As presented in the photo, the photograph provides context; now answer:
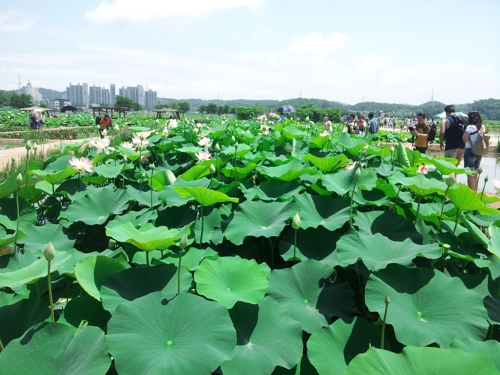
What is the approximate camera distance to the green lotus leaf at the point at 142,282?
1.24 m

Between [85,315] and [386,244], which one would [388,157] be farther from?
[85,315]

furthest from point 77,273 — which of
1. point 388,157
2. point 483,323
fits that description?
point 388,157

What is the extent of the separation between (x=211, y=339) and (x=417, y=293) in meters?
0.70

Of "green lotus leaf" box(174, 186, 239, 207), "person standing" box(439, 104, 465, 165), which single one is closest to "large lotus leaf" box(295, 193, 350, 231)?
"green lotus leaf" box(174, 186, 239, 207)

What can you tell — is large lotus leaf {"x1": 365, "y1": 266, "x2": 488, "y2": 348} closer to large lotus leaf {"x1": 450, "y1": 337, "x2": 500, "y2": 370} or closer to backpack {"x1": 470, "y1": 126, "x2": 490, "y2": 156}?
large lotus leaf {"x1": 450, "y1": 337, "x2": 500, "y2": 370}

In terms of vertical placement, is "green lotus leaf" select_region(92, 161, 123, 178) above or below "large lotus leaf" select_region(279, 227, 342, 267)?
above

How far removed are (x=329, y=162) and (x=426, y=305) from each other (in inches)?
50.0

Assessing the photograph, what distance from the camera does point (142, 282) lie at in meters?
1.30

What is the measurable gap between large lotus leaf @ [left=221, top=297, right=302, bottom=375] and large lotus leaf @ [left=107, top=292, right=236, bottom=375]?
7cm

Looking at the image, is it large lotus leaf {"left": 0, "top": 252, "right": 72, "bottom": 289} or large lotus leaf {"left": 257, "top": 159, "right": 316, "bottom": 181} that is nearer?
large lotus leaf {"left": 0, "top": 252, "right": 72, "bottom": 289}

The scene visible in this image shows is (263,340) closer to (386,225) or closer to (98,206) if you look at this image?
(386,225)

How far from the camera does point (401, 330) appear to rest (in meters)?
1.11

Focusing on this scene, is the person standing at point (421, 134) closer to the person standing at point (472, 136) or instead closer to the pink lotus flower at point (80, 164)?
the person standing at point (472, 136)

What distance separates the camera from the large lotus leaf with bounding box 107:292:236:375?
952mm
